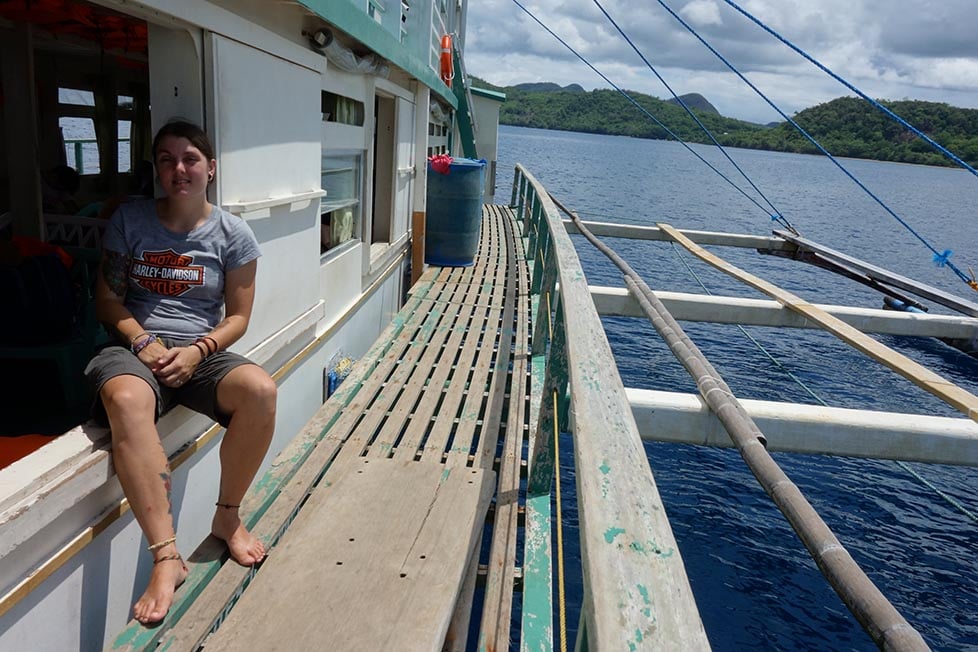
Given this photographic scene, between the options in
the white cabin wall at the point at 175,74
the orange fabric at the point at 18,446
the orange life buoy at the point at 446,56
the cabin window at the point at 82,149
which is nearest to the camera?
the orange fabric at the point at 18,446

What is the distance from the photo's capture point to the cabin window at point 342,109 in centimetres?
518

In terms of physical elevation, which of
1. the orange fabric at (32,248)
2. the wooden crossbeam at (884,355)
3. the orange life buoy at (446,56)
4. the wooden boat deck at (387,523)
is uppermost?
the orange life buoy at (446,56)

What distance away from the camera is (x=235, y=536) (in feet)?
9.48

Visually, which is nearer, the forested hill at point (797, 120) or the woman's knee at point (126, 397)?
the woman's knee at point (126, 397)

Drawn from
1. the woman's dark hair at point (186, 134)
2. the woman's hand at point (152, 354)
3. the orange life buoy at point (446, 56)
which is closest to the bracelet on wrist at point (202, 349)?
the woman's hand at point (152, 354)

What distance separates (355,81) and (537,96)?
591 ft

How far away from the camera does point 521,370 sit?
5395 mm

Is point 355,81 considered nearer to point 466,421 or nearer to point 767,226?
point 466,421

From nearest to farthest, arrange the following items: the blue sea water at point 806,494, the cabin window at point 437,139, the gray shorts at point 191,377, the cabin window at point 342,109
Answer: the gray shorts at point 191,377
the cabin window at point 342,109
the blue sea water at point 806,494
the cabin window at point 437,139

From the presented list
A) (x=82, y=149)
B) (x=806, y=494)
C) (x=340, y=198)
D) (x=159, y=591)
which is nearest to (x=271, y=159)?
(x=340, y=198)

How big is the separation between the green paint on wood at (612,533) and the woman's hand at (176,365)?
6.70 ft

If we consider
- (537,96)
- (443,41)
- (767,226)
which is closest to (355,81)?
(443,41)

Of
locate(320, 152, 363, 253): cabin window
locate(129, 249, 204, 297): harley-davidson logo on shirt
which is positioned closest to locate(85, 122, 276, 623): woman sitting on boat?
locate(129, 249, 204, 297): harley-davidson logo on shirt

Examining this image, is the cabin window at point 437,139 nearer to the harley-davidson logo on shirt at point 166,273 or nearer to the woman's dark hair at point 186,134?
the woman's dark hair at point 186,134
